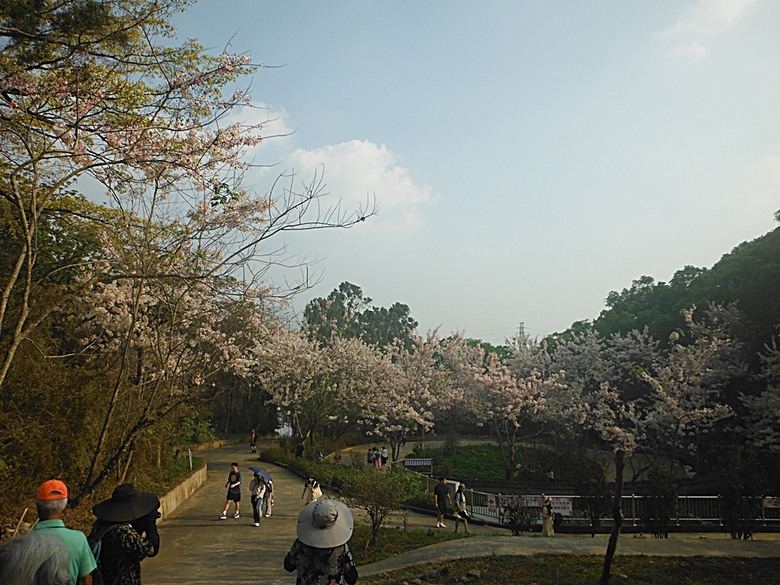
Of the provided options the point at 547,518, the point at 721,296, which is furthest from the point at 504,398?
the point at 547,518

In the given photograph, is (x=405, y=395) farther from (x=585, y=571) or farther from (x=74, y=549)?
(x=74, y=549)

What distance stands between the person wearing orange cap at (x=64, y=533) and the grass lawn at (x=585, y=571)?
247 inches

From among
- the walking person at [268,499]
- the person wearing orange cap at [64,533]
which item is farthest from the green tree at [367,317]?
the person wearing orange cap at [64,533]

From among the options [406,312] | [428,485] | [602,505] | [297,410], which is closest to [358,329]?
[406,312]

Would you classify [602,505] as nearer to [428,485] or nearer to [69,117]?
[428,485]

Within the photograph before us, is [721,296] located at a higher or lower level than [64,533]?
higher

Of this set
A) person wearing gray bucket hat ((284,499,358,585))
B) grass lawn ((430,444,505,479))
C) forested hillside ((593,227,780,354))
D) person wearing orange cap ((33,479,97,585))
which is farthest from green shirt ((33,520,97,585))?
forested hillside ((593,227,780,354))

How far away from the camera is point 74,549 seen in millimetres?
4004

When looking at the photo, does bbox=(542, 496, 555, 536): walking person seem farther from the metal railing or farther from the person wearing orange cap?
the person wearing orange cap

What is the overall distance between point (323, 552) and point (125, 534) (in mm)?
1670

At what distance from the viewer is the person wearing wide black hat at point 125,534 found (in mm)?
4832

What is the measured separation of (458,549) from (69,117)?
384 inches

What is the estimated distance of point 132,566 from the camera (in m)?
4.89

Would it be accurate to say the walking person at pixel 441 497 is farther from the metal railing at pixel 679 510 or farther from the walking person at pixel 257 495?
the walking person at pixel 257 495
